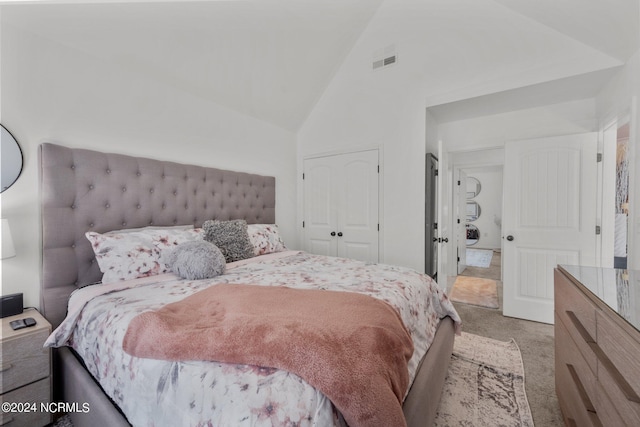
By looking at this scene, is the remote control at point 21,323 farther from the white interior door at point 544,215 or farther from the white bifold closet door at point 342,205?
the white interior door at point 544,215

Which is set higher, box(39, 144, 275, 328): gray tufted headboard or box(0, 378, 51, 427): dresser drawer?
box(39, 144, 275, 328): gray tufted headboard

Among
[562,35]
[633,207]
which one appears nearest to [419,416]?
[633,207]

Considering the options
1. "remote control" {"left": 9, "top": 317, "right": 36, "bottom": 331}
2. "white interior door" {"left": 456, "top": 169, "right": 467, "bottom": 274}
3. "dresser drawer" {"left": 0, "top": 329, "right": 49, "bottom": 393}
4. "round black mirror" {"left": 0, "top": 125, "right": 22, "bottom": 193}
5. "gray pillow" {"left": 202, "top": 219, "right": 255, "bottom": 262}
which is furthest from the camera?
"white interior door" {"left": 456, "top": 169, "right": 467, "bottom": 274}

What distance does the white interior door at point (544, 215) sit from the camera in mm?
2641

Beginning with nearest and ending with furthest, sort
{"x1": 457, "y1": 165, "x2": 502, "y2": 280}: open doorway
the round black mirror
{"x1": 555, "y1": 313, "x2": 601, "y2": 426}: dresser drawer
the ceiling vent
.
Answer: {"x1": 555, "y1": 313, "x2": 601, "y2": 426}: dresser drawer, the round black mirror, the ceiling vent, {"x1": 457, "y1": 165, "x2": 502, "y2": 280}: open doorway

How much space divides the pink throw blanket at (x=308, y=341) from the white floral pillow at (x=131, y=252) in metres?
0.72

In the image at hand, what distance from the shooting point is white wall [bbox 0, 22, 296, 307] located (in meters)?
1.64

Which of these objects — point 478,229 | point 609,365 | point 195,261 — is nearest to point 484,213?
point 478,229

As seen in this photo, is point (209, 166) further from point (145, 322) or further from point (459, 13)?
point (459, 13)

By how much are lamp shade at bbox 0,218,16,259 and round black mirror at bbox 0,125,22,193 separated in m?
0.28

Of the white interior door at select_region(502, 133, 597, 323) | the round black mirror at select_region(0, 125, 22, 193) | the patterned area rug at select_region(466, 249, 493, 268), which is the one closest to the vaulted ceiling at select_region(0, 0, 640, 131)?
the white interior door at select_region(502, 133, 597, 323)

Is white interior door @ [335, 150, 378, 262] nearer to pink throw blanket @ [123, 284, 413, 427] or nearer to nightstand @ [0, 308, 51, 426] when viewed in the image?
pink throw blanket @ [123, 284, 413, 427]

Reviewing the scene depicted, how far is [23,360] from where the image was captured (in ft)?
4.50

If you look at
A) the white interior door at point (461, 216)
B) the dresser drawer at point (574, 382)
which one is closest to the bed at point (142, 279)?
the dresser drawer at point (574, 382)
